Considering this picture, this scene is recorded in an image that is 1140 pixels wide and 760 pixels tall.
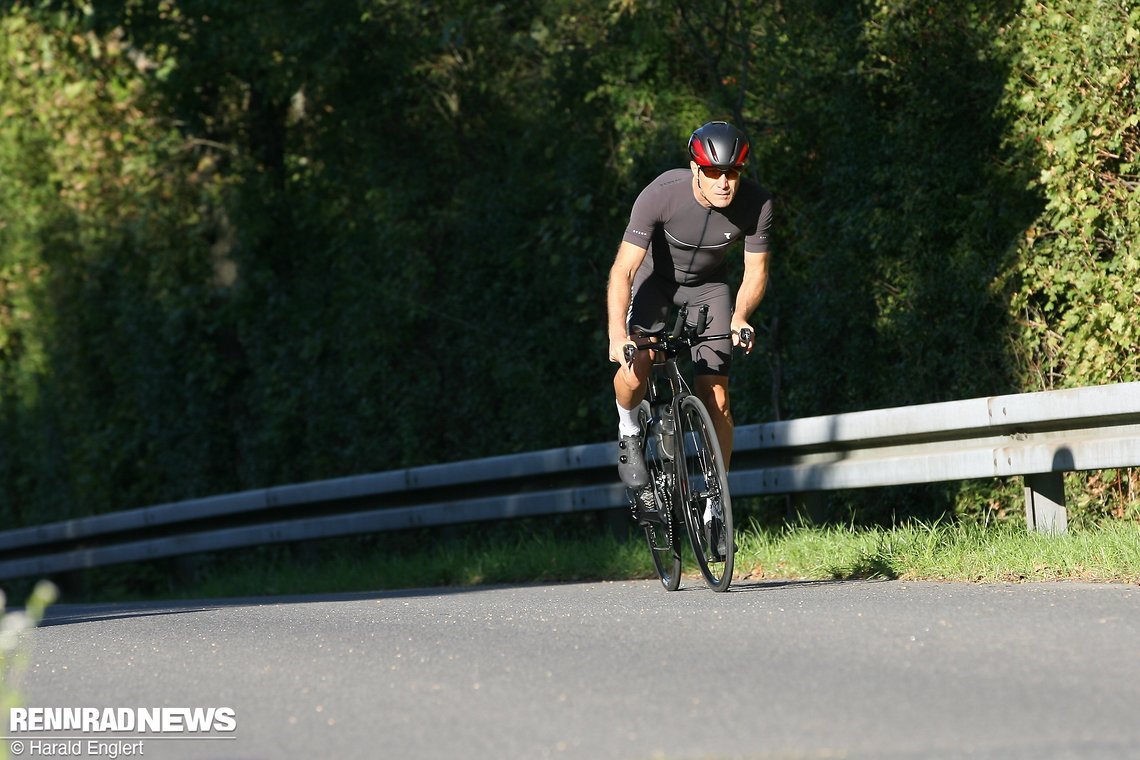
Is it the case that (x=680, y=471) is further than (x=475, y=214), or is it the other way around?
(x=475, y=214)

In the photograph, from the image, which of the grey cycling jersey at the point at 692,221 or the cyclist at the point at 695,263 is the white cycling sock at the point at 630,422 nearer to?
the cyclist at the point at 695,263

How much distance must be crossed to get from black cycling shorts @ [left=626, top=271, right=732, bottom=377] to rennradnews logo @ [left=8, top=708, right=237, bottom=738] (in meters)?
3.39

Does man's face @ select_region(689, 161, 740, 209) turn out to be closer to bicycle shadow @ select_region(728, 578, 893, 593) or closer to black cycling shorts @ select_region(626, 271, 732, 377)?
black cycling shorts @ select_region(626, 271, 732, 377)

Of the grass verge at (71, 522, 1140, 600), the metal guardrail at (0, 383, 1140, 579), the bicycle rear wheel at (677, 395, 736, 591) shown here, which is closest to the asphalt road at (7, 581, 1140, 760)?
the bicycle rear wheel at (677, 395, 736, 591)

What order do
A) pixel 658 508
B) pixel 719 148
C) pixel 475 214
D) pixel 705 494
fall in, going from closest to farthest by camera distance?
1. pixel 719 148
2. pixel 705 494
3. pixel 658 508
4. pixel 475 214

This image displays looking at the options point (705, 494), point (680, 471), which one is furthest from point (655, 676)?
point (680, 471)

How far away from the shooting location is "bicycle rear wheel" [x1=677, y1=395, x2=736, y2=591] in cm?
761

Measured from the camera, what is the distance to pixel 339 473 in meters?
15.2

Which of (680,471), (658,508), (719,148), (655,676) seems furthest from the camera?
(658,508)

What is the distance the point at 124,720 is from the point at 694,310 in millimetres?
3768

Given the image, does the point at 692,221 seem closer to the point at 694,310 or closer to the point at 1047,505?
the point at 694,310

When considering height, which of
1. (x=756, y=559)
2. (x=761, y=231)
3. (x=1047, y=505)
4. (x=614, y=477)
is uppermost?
(x=761, y=231)

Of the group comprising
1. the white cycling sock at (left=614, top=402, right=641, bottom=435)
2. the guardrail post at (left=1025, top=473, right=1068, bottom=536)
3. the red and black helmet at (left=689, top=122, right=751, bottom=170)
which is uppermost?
the red and black helmet at (left=689, top=122, right=751, bottom=170)

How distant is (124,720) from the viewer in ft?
16.8
